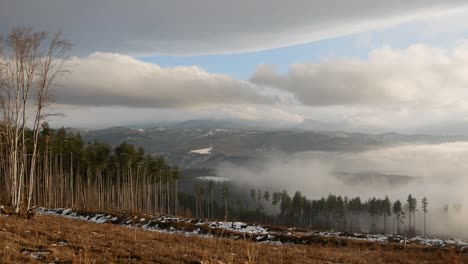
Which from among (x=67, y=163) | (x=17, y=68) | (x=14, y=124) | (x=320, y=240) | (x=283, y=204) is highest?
(x=17, y=68)

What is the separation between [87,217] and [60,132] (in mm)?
33724

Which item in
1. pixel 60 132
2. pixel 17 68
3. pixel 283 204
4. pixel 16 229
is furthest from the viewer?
pixel 283 204

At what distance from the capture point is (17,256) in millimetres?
9875

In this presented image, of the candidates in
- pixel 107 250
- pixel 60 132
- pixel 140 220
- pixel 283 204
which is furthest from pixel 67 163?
pixel 283 204

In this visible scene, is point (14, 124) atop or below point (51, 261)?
atop

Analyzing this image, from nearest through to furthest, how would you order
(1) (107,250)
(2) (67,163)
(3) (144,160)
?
1. (1) (107,250)
2. (2) (67,163)
3. (3) (144,160)

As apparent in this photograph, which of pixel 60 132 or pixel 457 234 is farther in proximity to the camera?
pixel 457 234

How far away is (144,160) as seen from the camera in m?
79.9

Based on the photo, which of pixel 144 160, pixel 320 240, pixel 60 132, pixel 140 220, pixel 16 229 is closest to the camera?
pixel 16 229

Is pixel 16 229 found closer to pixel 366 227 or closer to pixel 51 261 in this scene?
pixel 51 261

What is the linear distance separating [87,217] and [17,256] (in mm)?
31758

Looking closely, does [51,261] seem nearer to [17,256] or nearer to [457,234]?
[17,256]

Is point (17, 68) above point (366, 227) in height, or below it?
above

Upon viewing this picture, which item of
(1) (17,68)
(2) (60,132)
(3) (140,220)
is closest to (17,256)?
(1) (17,68)
